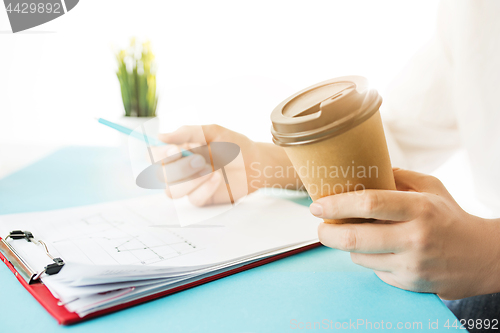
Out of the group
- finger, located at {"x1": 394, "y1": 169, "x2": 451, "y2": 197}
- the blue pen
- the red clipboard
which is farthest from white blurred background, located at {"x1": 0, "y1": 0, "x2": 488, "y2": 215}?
the red clipboard

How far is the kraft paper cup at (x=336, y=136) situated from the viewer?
310mm

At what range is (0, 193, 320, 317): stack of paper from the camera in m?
0.35

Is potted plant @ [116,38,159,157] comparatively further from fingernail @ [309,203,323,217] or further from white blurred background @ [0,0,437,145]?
fingernail @ [309,203,323,217]

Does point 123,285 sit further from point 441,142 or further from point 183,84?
point 183,84

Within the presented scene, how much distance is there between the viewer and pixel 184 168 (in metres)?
0.62

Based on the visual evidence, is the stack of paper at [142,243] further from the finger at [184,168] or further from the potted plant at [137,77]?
the potted plant at [137,77]

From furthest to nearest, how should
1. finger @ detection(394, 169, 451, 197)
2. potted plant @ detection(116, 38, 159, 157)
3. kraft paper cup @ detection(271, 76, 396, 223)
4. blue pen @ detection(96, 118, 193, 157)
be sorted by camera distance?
potted plant @ detection(116, 38, 159, 157), blue pen @ detection(96, 118, 193, 157), finger @ detection(394, 169, 451, 197), kraft paper cup @ detection(271, 76, 396, 223)

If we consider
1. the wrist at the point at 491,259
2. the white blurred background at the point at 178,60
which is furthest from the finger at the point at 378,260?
the white blurred background at the point at 178,60

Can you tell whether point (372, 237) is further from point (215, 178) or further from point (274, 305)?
point (215, 178)

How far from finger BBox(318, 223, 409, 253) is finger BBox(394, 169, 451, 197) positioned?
98 millimetres

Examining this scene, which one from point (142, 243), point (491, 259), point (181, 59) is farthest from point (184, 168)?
point (181, 59)

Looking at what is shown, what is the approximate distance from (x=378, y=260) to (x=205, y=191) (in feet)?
1.15

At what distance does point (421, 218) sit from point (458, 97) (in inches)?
16.9

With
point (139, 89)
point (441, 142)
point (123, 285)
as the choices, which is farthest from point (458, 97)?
point (139, 89)
